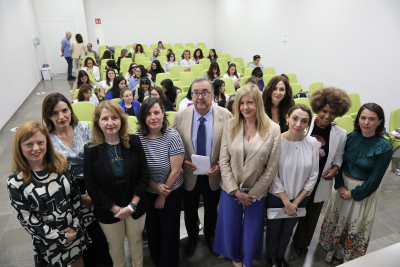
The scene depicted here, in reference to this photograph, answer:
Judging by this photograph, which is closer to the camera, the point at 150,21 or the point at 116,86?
the point at 116,86

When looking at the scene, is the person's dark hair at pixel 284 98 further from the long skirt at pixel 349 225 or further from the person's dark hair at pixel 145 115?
the person's dark hair at pixel 145 115

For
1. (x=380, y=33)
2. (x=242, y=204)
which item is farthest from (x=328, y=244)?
(x=380, y=33)

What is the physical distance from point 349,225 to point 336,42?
5.21 meters

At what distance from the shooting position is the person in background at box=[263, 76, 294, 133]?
2588 mm

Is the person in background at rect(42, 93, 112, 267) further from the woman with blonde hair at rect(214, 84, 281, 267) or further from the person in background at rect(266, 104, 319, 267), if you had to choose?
the person in background at rect(266, 104, 319, 267)

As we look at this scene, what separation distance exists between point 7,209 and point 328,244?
378cm

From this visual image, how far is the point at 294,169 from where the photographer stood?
6.77 ft

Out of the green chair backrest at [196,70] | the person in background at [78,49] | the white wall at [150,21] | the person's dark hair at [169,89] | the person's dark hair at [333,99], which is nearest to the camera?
the person's dark hair at [333,99]

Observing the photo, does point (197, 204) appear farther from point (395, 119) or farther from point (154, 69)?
point (154, 69)

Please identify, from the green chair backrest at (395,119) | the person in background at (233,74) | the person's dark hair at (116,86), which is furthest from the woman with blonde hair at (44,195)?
the person in background at (233,74)

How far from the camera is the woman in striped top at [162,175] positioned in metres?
1.96

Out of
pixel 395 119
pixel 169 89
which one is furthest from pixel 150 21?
pixel 395 119

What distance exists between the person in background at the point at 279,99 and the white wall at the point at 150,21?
11.8m

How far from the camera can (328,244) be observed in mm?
2609
